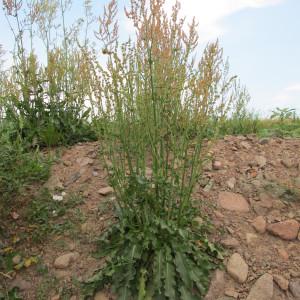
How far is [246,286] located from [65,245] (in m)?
1.63

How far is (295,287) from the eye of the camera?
3.31 meters

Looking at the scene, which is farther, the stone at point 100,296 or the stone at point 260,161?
the stone at point 260,161

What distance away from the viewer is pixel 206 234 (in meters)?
3.70

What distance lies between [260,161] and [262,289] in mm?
1772

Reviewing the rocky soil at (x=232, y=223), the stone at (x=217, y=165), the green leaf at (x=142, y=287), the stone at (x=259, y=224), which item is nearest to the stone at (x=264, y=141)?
the rocky soil at (x=232, y=223)

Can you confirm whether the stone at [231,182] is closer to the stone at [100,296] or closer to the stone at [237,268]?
the stone at [237,268]

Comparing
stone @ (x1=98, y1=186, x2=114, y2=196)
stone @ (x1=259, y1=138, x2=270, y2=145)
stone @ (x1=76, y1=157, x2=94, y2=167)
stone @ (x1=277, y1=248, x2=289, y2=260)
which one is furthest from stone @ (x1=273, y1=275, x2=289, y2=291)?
stone @ (x1=76, y1=157, x2=94, y2=167)

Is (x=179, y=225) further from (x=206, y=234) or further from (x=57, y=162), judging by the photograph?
(x=57, y=162)

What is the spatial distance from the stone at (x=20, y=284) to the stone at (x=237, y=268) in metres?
1.70

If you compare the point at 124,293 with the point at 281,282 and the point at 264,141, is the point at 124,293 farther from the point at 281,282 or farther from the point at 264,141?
the point at 264,141

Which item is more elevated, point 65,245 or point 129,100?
point 129,100

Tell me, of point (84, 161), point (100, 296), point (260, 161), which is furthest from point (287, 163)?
point (100, 296)

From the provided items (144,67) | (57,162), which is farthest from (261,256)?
(57,162)

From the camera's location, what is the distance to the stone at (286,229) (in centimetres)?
374
